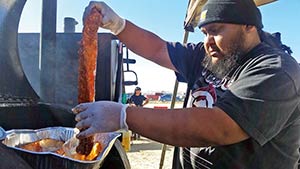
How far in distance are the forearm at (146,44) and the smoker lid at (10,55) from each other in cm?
68

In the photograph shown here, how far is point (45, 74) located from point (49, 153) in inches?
47.8

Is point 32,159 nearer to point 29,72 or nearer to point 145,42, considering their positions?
point 145,42

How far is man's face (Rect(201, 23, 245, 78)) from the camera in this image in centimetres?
161

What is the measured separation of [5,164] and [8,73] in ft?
3.46

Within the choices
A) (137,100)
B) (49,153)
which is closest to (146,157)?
(137,100)

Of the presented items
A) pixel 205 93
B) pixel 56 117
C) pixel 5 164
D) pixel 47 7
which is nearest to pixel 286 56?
pixel 205 93

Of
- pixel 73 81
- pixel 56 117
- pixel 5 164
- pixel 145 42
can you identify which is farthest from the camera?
pixel 73 81

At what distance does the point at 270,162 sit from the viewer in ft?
4.91

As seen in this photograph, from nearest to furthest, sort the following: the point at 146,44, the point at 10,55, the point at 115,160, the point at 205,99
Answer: the point at 205,99, the point at 10,55, the point at 115,160, the point at 146,44

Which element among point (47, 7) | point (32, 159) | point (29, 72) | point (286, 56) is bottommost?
point (32, 159)

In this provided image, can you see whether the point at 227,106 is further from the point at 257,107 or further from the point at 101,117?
the point at 101,117

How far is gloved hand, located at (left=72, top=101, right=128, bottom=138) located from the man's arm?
0.03 m

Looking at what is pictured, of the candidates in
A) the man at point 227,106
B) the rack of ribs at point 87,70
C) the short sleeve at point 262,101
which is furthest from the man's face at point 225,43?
the rack of ribs at point 87,70

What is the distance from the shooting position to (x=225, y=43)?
1613mm
